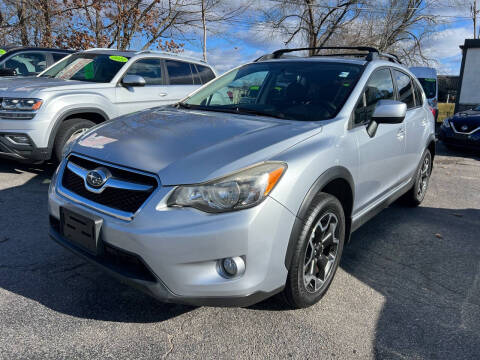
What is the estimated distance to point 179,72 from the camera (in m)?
6.87

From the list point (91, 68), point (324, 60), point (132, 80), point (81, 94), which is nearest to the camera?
point (324, 60)

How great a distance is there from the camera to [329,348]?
2.26m

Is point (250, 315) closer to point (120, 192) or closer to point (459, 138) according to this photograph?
point (120, 192)

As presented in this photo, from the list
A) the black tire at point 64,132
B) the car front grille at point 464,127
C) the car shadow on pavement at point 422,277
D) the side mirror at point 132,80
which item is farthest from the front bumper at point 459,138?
the black tire at point 64,132

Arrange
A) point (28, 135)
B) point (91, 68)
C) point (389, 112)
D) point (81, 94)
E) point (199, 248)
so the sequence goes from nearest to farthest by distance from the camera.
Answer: point (199, 248), point (389, 112), point (28, 135), point (81, 94), point (91, 68)

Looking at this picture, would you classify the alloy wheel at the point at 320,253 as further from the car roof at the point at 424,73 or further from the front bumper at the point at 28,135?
the car roof at the point at 424,73

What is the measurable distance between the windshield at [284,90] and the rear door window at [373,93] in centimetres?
15

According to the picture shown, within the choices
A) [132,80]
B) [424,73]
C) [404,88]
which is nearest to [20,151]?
[132,80]

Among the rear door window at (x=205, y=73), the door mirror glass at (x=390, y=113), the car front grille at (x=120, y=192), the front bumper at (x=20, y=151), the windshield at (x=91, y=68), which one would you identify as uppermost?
the windshield at (x=91, y=68)

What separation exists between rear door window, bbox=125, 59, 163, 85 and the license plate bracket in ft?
13.4

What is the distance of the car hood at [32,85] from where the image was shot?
196 inches

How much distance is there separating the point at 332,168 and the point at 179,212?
1.07 meters

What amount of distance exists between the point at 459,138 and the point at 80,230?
942 centimetres

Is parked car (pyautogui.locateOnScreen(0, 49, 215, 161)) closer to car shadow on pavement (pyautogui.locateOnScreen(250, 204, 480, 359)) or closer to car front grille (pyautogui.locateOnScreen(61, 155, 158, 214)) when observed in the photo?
car front grille (pyautogui.locateOnScreen(61, 155, 158, 214))
